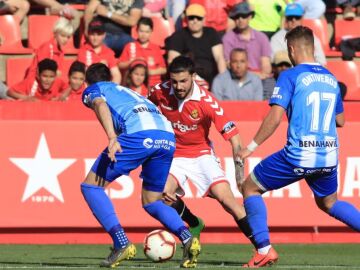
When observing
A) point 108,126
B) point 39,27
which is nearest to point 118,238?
point 108,126

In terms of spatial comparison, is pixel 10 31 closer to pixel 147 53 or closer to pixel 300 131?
pixel 147 53

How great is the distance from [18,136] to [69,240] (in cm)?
144

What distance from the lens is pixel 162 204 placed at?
33.8 feet

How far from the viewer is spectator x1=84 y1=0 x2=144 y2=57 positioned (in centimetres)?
1698

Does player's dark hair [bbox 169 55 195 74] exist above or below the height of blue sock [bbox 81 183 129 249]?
above

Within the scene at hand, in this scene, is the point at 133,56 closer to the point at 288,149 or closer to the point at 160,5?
the point at 160,5

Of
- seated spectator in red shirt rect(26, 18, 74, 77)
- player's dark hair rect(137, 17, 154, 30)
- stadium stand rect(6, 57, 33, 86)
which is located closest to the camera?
seated spectator in red shirt rect(26, 18, 74, 77)

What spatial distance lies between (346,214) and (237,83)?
589 centimetres

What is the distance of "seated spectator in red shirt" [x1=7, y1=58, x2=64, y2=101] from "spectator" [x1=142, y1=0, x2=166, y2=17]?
114 inches

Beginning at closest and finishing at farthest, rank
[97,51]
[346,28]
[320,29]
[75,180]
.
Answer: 1. [75,180]
2. [97,51]
3. [320,29]
4. [346,28]

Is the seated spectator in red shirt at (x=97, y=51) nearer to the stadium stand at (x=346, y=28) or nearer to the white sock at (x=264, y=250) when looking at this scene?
the stadium stand at (x=346, y=28)

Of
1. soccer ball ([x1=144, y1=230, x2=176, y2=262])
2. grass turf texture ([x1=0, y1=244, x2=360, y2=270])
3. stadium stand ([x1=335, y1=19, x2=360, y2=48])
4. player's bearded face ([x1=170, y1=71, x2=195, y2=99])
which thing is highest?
player's bearded face ([x1=170, y1=71, x2=195, y2=99])

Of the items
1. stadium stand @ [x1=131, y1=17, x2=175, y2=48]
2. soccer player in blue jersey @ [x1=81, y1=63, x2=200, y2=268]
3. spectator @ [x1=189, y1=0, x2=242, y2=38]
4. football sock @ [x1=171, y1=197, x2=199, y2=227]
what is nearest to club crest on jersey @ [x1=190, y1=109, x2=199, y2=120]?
football sock @ [x1=171, y1=197, x2=199, y2=227]

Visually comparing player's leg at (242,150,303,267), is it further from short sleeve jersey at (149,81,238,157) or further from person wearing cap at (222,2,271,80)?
person wearing cap at (222,2,271,80)
